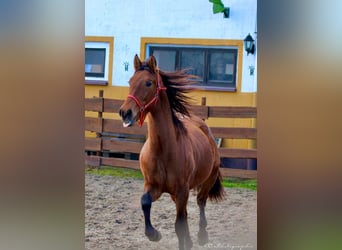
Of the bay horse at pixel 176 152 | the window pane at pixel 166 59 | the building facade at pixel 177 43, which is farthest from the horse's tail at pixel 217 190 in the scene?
the window pane at pixel 166 59

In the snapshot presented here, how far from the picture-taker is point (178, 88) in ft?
2.32

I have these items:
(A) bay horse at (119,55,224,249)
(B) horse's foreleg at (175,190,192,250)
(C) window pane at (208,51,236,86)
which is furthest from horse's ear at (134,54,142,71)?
(B) horse's foreleg at (175,190,192,250)

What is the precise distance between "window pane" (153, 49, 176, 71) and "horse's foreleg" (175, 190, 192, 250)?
22 cm

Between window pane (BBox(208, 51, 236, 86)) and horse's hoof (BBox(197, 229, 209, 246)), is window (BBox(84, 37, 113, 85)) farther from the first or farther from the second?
horse's hoof (BBox(197, 229, 209, 246))

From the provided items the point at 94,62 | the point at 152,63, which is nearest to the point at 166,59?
the point at 152,63

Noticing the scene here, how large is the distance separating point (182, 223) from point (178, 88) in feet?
0.80

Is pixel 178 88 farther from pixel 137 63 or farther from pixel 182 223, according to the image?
pixel 182 223

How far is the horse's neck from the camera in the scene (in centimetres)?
72

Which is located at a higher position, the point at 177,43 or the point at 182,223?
the point at 177,43

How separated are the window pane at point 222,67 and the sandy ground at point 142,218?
0.66 ft
